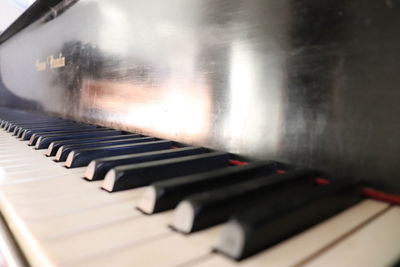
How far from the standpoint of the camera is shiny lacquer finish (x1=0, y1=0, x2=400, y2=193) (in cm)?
45

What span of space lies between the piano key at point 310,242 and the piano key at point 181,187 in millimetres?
126

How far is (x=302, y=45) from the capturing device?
529 mm

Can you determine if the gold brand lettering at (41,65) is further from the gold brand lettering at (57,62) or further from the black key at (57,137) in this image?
the black key at (57,137)

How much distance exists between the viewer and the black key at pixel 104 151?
2.10 ft

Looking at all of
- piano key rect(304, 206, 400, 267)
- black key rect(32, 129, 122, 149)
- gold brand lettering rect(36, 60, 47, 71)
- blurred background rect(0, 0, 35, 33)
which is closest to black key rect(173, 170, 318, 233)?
piano key rect(304, 206, 400, 267)

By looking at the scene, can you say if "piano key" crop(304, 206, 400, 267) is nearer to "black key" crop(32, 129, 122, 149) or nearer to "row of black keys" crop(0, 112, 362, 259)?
"row of black keys" crop(0, 112, 362, 259)

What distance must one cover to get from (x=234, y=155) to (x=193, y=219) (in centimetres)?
31

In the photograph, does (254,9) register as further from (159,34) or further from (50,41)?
(50,41)

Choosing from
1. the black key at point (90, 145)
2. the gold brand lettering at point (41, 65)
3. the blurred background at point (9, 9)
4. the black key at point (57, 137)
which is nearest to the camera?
the black key at point (90, 145)

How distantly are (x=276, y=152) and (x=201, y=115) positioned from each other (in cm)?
22

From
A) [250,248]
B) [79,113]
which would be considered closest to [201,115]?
[250,248]

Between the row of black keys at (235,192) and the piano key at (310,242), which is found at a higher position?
the row of black keys at (235,192)

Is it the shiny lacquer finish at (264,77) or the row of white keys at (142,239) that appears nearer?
the row of white keys at (142,239)

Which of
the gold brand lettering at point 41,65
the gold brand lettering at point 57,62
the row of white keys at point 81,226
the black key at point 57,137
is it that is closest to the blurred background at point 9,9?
the gold brand lettering at point 41,65
